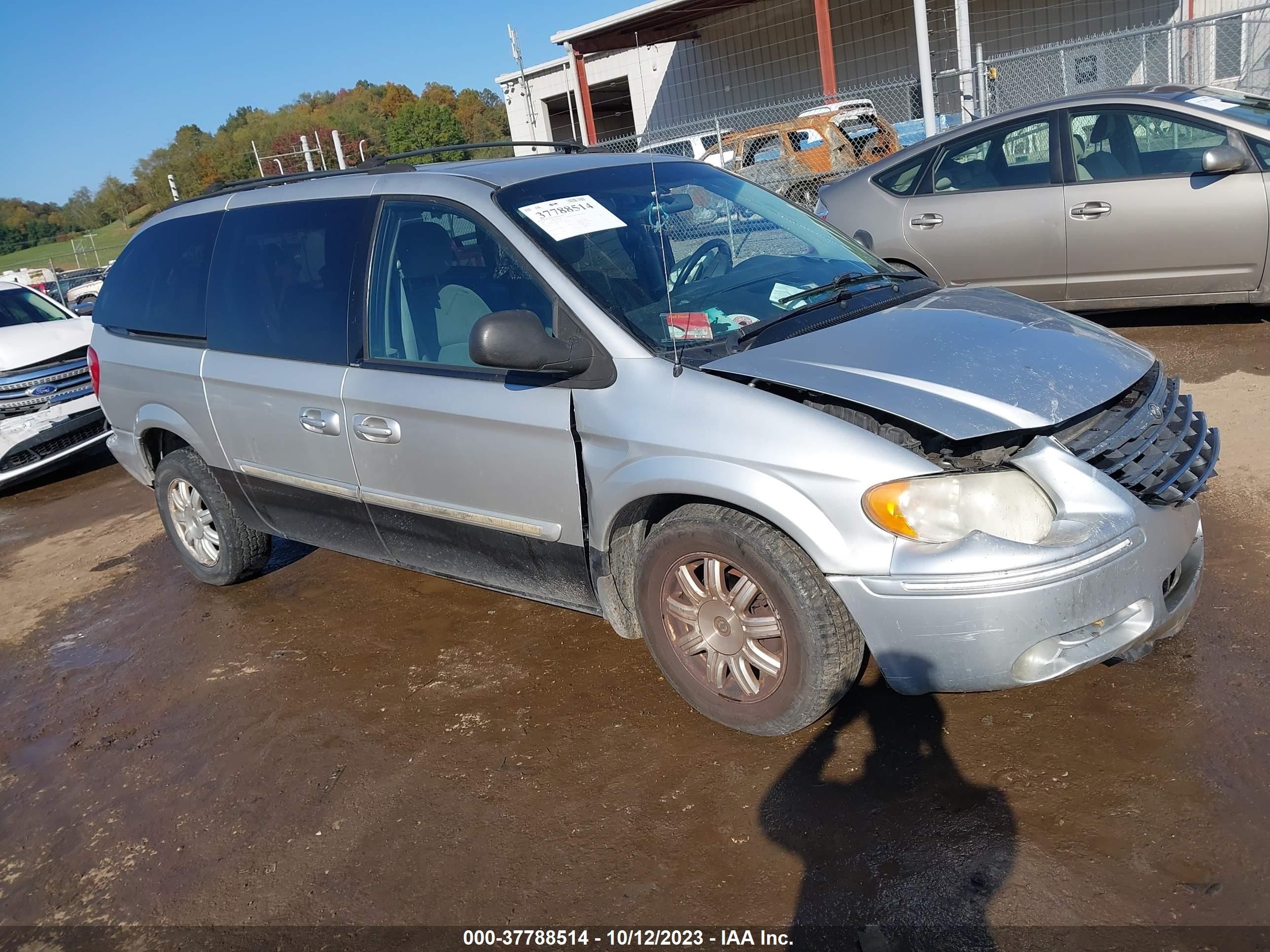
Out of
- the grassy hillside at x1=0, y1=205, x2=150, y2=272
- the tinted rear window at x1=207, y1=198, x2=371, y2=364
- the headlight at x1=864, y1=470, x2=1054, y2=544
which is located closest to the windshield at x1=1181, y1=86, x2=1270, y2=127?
the headlight at x1=864, y1=470, x2=1054, y2=544

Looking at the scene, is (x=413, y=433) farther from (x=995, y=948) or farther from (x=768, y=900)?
(x=995, y=948)

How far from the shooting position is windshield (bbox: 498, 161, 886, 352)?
135 inches

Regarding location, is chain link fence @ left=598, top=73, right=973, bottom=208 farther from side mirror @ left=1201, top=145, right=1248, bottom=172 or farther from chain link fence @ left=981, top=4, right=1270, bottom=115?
side mirror @ left=1201, top=145, right=1248, bottom=172

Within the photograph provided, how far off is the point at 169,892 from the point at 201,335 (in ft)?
8.58

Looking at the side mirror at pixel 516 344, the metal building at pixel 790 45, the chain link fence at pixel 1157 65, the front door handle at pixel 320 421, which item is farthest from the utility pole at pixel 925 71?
the side mirror at pixel 516 344

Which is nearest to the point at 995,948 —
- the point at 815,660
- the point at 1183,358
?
the point at 815,660

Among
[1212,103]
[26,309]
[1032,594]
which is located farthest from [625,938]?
[26,309]

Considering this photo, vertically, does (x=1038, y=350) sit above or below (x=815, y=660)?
above

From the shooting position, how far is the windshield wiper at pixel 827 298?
11.0ft

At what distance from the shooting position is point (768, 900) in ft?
8.55

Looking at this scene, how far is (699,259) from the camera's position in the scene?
3.78m

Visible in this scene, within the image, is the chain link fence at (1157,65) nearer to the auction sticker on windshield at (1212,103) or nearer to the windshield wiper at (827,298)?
the auction sticker on windshield at (1212,103)

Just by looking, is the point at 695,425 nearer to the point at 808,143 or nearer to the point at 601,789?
the point at 601,789

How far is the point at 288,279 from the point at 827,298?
2275mm
